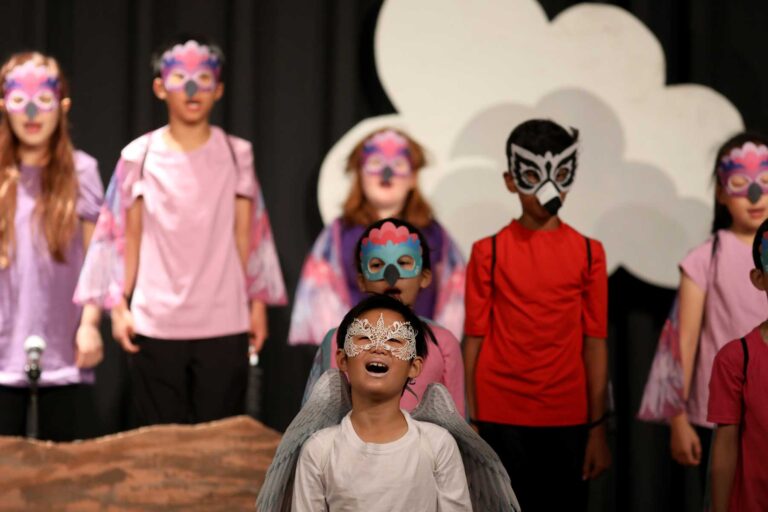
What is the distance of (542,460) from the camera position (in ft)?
11.2

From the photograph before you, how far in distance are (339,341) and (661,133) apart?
2308mm

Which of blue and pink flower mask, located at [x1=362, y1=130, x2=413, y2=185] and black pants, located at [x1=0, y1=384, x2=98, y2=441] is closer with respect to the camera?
black pants, located at [x1=0, y1=384, x2=98, y2=441]

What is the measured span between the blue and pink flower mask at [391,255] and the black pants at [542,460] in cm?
52

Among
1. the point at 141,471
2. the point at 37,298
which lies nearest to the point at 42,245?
the point at 37,298

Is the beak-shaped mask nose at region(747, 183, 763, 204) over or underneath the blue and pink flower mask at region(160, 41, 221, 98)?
underneath

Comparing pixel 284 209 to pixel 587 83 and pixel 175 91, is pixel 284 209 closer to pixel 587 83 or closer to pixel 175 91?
pixel 175 91

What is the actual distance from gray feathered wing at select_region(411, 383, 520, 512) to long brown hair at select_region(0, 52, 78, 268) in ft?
5.88

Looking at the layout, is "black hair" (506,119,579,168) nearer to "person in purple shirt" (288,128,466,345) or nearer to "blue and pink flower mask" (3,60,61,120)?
"person in purple shirt" (288,128,466,345)

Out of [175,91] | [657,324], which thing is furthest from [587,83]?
[175,91]

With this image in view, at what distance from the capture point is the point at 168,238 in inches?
159

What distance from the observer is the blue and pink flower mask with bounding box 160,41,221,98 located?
403cm

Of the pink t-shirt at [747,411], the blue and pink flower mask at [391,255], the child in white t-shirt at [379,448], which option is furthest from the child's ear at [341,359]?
the pink t-shirt at [747,411]

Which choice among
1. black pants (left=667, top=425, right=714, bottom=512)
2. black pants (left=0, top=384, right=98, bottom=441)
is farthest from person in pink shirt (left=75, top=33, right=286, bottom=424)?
black pants (left=667, top=425, right=714, bottom=512)

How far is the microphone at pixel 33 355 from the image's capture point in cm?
394
